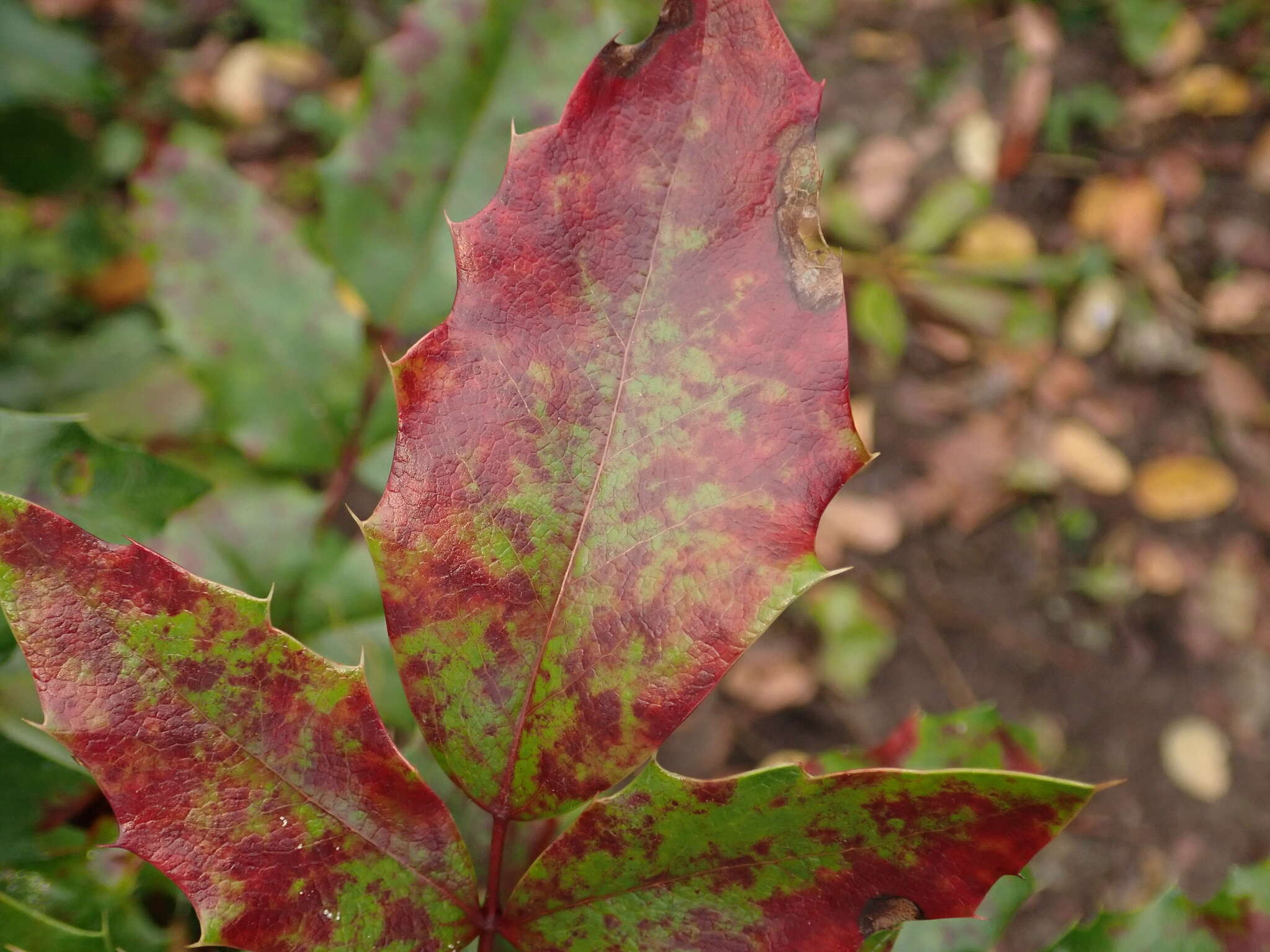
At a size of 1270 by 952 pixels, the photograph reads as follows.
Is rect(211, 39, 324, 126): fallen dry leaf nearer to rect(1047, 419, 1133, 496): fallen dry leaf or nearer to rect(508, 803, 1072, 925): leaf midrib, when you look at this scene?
rect(1047, 419, 1133, 496): fallen dry leaf

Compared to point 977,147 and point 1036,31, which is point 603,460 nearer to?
point 977,147

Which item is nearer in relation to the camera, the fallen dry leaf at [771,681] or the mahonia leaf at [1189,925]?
the mahonia leaf at [1189,925]

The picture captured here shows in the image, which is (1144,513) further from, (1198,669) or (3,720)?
(3,720)

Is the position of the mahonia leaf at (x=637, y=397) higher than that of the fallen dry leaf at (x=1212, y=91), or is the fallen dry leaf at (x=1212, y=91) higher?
the mahonia leaf at (x=637, y=397)

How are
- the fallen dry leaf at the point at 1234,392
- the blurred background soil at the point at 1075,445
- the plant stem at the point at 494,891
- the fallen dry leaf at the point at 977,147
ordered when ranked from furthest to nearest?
the fallen dry leaf at the point at 977,147 → the fallen dry leaf at the point at 1234,392 → the blurred background soil at the point at 1075,445 → the plant stem at the point at 494,891

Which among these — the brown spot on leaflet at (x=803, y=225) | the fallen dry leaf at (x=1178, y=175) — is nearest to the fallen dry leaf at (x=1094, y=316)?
the fallen dry leaf at (x=1178, y=175)

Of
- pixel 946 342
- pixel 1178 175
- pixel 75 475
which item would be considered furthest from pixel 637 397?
pixel 1178 175

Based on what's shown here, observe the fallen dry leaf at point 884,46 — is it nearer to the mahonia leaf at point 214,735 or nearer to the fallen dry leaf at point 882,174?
the fallen dry leaf at point 882,174

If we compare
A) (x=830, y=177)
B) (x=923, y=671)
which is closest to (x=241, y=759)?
(x=923, y=671)
